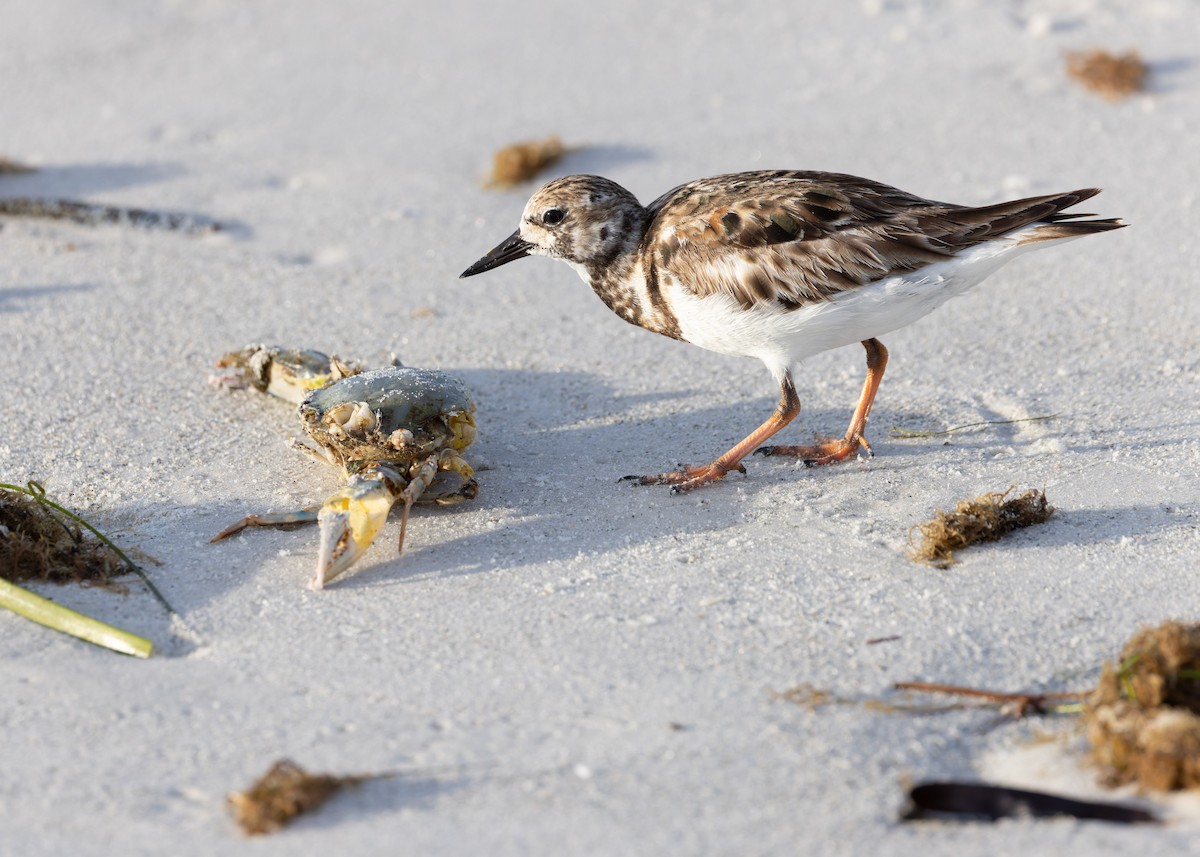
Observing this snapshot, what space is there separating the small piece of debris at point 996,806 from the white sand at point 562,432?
45mm

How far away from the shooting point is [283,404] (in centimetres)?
498

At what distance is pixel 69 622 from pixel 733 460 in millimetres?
2149

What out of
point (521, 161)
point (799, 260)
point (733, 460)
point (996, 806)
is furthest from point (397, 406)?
point (521, 161)

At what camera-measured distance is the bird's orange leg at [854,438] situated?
4531 mm

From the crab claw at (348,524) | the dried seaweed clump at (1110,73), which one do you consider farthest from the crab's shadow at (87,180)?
the dried seaweed clump at (1110,73)

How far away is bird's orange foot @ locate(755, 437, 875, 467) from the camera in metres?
4.52

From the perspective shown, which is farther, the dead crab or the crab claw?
the dead crab

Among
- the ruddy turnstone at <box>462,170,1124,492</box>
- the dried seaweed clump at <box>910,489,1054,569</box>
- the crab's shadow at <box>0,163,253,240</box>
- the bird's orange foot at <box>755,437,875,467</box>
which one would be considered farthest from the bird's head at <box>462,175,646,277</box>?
the crab's shadow at <box>0,163,253,240</box>

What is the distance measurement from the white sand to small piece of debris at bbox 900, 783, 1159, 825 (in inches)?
1.8

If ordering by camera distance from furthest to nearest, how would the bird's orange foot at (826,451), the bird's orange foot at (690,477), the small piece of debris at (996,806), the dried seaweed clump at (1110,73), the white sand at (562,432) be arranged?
1. the dried seaweed clump at (1110,73)
2. the bird's orange foot at (826,451)
3. the bird's orange foot at (690,477)
4. the white sand at (562,432)
5. the small piece of debris at (996,806)

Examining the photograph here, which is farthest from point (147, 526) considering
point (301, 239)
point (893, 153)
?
point (893, 153)

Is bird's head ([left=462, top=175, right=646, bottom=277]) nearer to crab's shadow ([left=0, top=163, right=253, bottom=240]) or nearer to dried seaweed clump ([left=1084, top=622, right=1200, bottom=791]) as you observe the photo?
dried seaweed clump ([left=1084, top=622, right=1200, bottom=791])

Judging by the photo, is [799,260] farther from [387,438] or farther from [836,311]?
[387,438]

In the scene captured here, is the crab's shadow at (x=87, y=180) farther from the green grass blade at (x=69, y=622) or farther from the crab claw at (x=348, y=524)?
the green grass blade at (x=69, y=622)
